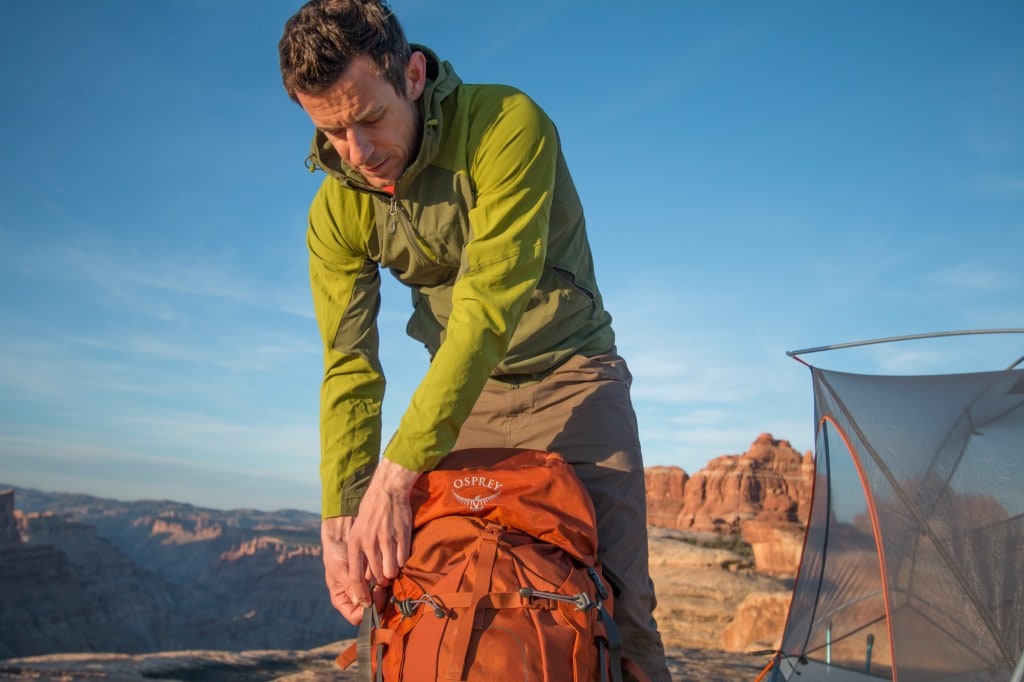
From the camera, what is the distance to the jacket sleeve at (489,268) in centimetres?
174

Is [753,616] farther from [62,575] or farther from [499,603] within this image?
[62,575]

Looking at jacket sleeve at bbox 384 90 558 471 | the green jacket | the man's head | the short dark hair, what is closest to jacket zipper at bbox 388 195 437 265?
the green jacket

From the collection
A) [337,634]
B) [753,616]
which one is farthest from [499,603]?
→ [337,634]

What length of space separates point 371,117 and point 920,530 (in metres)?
2.63

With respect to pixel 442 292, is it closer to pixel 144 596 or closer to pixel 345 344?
pixel 345 344

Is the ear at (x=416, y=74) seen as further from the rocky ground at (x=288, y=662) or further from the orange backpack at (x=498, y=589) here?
the rocky ground at (x=288, y=662)

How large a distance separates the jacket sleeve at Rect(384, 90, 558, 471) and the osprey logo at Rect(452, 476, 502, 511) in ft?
0.36

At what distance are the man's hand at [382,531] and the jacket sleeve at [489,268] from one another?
0.05m

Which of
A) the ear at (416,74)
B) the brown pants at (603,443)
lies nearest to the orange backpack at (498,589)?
the brown pants at (603,443)

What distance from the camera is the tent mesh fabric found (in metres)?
2.73

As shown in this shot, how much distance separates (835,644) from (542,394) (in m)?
3.05

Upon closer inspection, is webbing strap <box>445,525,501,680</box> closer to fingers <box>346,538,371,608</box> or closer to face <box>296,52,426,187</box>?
fingers <box>346,538,371,608</box>

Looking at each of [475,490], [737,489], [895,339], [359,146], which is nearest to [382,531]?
[475,490]

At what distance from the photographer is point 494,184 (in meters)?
1.89
